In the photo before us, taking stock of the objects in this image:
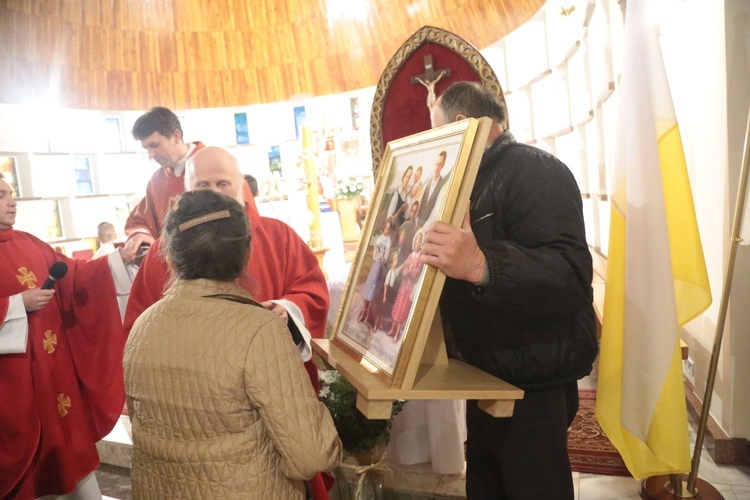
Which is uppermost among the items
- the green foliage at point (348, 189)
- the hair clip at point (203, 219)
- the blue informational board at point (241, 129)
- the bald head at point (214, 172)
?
the blue informational board at point (241, 129)

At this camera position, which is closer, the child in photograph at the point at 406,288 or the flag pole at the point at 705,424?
the child in photograph at the point at 406,288

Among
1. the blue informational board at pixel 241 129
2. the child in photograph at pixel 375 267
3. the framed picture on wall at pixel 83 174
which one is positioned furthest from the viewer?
the blue informational board at pixel 241 129

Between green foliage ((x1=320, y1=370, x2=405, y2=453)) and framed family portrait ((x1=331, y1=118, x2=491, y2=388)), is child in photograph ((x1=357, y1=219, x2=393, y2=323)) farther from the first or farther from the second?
green foliage ((x1=320, y1=370, x2=405, y2=453))

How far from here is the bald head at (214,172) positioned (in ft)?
7.23

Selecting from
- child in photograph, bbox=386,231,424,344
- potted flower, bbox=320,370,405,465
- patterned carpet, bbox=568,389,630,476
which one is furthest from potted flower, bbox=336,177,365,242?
child in photograph, bbox=386,231,424,344

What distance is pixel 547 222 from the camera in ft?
4.60

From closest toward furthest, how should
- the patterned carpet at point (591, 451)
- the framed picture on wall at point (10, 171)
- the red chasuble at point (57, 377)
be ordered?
the red chasuble at point (57, 377) → the patterned carpet at point (591, 451) → the framed picture on wall at point (10, 171)

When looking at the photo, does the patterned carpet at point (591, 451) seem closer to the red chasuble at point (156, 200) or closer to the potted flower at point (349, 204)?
the red chasuble at point (156, 200)

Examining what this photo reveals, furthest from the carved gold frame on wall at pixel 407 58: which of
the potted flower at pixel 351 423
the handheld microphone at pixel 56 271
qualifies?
the handheld microphone at pixel 56 271

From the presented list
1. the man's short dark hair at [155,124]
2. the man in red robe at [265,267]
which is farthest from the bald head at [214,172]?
the man's short dark hair at [155,124]

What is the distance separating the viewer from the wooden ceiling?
8141 mm

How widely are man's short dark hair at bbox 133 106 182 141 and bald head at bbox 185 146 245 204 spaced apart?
113 centimetres

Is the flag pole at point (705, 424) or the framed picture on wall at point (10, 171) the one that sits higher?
the framed picture on wall at point (10, 171)

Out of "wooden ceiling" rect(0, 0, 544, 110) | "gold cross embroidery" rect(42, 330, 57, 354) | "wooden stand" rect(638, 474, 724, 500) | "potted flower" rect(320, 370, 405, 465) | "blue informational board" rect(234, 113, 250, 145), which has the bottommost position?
"wooden stand" rect(638, 474, 724, 500)
